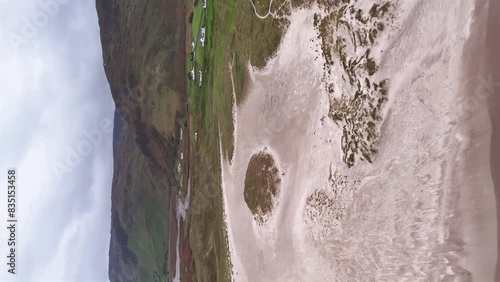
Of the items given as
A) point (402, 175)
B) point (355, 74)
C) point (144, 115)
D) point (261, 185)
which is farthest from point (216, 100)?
point (144, 115)

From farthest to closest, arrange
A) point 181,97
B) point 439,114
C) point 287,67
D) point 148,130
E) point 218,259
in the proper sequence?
point 148,130 < point 181,97 < point 218,259 < point 287,67 < point 439,114

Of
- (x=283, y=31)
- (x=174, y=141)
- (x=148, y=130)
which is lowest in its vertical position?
(x=283, y=31)

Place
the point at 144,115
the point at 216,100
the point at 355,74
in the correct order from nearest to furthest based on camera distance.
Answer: the point at 355,74
the point at 216,100
the point at 144,115

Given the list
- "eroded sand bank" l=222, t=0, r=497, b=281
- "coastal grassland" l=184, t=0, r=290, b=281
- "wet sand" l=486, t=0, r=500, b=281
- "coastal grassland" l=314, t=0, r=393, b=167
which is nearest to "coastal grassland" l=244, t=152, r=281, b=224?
"eroded sand bank" l=222, t=0, r=497, b=281

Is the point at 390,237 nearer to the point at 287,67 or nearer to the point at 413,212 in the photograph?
the point at 413,212

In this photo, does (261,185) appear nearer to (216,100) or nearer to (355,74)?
(355,74)

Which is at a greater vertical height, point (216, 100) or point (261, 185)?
point (216, 100)

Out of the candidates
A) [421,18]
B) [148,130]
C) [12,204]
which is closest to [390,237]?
[421,18]
